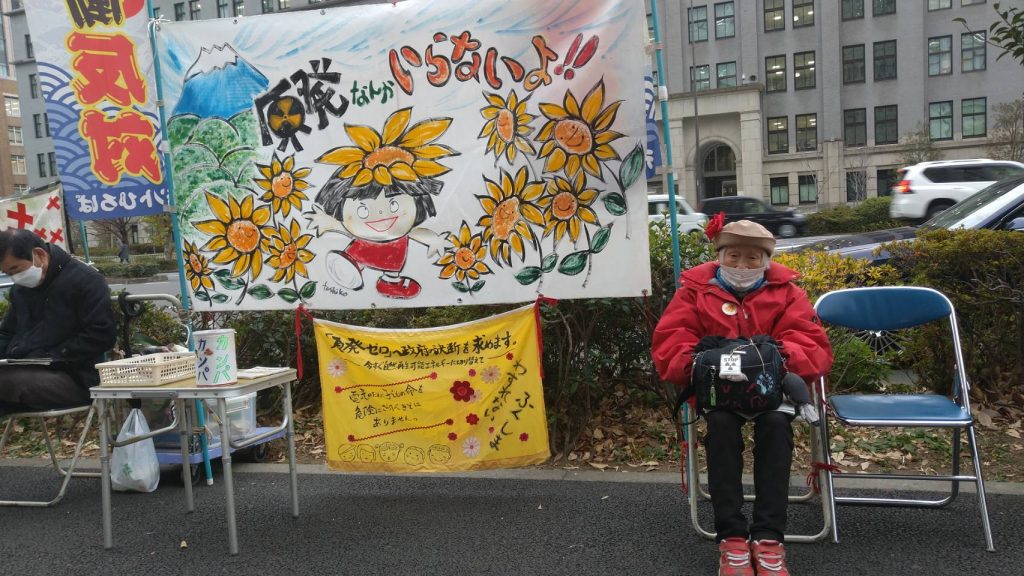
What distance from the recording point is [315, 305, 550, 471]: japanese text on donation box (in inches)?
154

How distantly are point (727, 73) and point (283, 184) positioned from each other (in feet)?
136

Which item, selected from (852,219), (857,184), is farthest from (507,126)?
(857,184)

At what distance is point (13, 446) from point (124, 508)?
2166 millimetres

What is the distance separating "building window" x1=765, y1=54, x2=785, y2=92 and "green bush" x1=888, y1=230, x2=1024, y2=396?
40131 mm

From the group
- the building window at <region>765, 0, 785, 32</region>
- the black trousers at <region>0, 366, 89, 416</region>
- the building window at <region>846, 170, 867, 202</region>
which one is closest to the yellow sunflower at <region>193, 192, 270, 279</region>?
the black trousers at <region>0, 366, 89, 416</region>

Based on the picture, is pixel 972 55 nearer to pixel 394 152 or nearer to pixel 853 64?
pixel 853 64

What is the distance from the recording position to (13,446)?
229 inches

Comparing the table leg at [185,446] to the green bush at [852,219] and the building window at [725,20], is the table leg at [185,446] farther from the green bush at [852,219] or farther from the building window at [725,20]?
the building window at [725,20]

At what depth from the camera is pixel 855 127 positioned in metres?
41.2

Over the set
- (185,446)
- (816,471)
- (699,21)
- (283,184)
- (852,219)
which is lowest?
(816,471)

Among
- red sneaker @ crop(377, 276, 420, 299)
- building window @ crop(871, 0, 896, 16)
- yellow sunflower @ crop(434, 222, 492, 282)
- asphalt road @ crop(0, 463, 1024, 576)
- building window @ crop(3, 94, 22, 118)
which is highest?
building window @ crop(3, 94, 22, 118)

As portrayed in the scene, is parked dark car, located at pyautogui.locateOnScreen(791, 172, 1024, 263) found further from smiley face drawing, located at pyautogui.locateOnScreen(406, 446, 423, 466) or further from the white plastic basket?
the white plastic basket

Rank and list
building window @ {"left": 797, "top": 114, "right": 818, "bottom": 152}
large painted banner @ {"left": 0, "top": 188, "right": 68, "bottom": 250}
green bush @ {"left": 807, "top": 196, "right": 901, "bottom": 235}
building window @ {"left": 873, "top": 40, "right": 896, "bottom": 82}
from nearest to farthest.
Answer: large painted banner @ {"left": 0, "top": 188, "right": 68, "bottom": 250} < green bush @ {"left": 807, "top": 196, "right": 901, "bottom": 235} < building window @ {"left": 873, "top": 40, "right": 896, "bottom": 82} < building window @ {"left": 797, "top": 114, "right": 818, "bottom": 152}

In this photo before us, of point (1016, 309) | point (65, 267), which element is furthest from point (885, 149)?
point (65, 267)
